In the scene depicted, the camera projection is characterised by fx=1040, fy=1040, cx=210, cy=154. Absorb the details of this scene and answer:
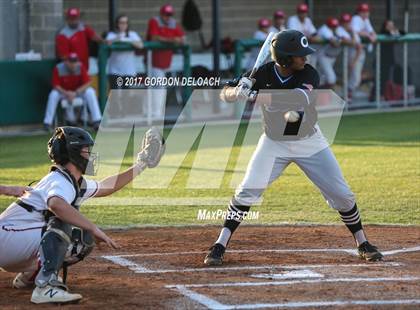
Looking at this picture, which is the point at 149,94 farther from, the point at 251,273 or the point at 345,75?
the point at 251,273

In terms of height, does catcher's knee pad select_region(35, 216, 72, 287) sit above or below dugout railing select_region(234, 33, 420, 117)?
above

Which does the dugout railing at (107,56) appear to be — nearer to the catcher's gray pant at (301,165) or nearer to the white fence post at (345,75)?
the white fence post at (345,75)

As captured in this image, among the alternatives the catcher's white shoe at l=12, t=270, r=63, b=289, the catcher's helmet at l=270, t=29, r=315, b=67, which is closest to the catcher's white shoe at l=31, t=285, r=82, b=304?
the catcher's white shoe at l=12, t=270, r=63, b=289

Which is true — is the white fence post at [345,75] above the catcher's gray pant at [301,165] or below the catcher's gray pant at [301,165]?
below

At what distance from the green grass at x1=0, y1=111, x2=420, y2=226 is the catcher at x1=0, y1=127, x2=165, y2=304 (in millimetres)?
3001

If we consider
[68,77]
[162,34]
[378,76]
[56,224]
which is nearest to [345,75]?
[378,76]

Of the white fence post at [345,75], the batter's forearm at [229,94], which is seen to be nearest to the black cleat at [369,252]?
the batter's forearm at [229,94]

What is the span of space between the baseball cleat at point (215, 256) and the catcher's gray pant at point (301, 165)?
0.39m

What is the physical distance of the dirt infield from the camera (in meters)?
6.54

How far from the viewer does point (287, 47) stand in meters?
7.61

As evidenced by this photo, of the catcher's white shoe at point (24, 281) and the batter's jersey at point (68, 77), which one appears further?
the batter's jersey at point (68, 77)

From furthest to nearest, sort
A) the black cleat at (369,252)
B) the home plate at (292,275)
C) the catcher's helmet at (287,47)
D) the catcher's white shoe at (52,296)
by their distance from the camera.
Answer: the black cleat at (369,252)
the catcher's helmet at (287,47)
the home plate at (292,275)
the catcher's white shoe at (52,296)

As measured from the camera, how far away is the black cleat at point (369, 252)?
7.85m

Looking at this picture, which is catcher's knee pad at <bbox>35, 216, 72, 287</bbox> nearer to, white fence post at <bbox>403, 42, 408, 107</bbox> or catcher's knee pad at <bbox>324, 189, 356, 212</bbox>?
catcher's knee pad at <bbox>324, 189, 356, 212</bbox>
